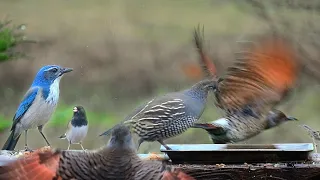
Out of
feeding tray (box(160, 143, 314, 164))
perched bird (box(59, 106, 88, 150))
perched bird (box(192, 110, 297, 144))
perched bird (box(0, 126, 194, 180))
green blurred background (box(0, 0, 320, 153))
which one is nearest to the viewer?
perched bird (box(0, 126, 194, 180))

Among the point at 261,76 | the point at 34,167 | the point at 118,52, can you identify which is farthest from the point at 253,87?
the point at 118,52

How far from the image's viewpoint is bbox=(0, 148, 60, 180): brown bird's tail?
92.1 inches

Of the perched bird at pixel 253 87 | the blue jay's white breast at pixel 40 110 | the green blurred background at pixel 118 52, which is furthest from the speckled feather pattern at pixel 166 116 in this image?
the green blurred background at pixel 118 52

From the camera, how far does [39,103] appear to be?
3385 millimetres

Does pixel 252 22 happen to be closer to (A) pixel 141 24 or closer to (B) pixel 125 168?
(A) pixel 141 24

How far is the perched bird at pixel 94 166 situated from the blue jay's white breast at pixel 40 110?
3.16ft

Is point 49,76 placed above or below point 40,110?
above

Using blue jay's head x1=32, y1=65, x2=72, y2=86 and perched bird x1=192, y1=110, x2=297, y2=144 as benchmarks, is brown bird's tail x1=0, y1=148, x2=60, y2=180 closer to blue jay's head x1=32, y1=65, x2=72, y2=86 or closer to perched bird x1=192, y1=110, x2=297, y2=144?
blue jay's head x1=32, y1=65, x2=72, y2=86

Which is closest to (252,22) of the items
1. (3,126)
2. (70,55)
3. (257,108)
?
(70,55)

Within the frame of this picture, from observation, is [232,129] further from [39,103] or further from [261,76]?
[39,103]

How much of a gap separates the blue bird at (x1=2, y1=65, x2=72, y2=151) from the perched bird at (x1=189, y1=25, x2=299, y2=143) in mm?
641

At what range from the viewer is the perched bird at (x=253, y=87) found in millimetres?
3436

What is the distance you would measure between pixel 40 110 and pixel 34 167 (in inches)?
40.7

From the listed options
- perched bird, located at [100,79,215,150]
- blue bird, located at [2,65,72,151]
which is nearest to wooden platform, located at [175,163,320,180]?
perched bird, located at [100,79,215,150]
